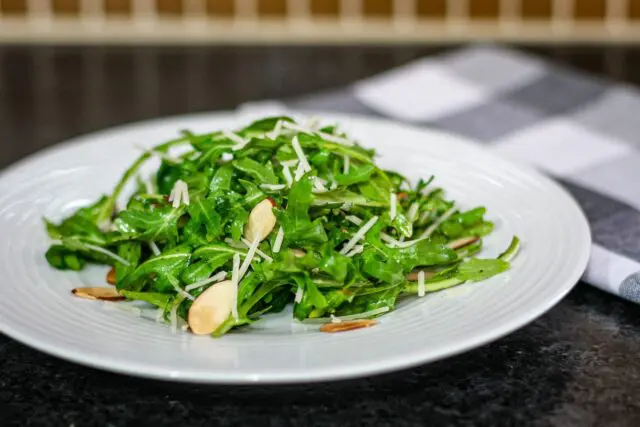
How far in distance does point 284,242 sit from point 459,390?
234mm

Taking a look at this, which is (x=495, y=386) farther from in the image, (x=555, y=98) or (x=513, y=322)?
(x=555, y=98)

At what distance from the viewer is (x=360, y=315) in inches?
42.9

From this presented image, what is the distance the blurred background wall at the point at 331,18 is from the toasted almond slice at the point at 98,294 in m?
1.54

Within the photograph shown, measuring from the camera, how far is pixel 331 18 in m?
2.69

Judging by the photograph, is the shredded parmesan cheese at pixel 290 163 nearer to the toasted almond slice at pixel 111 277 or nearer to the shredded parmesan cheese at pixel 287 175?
the shredded parmesan cheese at pixel 287 175

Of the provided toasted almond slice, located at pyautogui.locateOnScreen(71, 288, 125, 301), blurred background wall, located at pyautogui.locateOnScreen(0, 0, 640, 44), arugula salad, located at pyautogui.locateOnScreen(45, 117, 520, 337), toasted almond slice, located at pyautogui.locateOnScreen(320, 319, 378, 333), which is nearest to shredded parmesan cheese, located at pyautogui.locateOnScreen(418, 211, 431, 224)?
arugula salad, located at pyautogui.locateOnScreen(45, 117, 520, 337)

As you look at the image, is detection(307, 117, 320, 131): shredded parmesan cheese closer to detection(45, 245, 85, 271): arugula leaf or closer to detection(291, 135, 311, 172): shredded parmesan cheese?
detection(291, 135, 311, 172): shredded parmesan cheese

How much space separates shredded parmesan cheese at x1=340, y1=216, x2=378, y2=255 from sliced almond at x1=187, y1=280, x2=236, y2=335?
0.13 m

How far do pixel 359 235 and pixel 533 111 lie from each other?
806 millimetres

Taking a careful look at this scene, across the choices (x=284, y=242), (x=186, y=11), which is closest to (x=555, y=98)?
(x=284, y=242)

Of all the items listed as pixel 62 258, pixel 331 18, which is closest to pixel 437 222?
pixel 62 258

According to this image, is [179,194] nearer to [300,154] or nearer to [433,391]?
[300,154]

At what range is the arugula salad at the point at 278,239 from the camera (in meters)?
1.09

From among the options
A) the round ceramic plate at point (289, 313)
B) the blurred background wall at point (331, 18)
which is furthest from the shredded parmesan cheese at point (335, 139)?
the blurred background wall at point (331, 18)
